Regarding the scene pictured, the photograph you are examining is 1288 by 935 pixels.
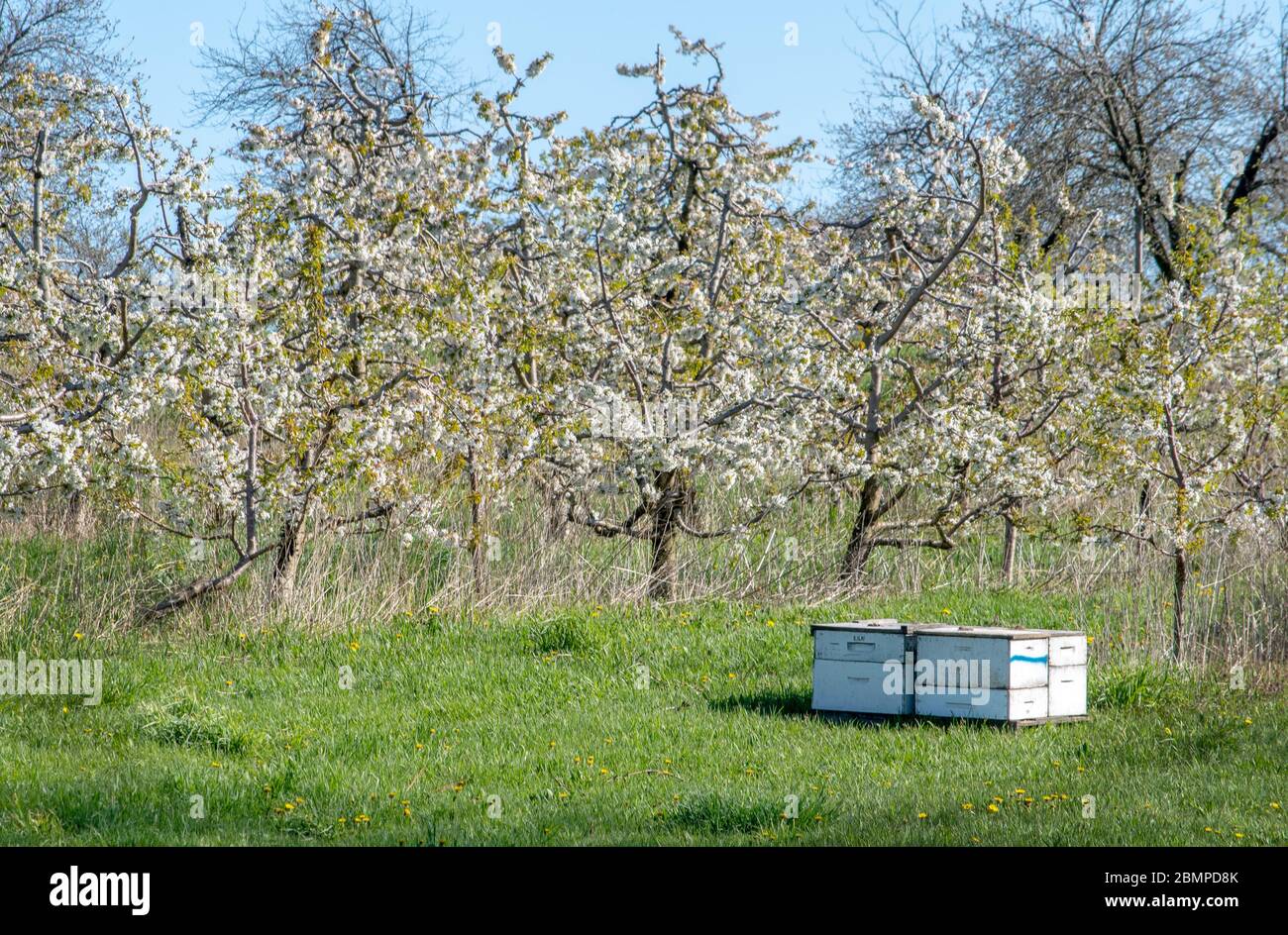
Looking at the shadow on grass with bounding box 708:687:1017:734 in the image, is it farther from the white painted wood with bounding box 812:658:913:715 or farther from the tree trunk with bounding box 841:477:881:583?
the tree trunk with bounding box 841:477:881:583

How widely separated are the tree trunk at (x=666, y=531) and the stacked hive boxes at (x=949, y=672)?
11.8ft

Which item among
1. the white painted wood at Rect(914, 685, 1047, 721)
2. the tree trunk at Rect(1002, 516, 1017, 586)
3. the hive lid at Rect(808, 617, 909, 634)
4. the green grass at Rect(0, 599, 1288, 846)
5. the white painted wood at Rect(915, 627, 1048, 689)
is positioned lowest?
the green grass at Rect(0, 599, 1288, 846)

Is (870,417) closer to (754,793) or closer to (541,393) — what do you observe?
(541,393)

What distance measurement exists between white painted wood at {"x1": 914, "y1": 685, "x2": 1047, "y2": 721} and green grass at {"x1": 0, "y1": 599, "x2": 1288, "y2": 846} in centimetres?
10

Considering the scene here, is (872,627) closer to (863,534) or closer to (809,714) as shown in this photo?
(809,714)

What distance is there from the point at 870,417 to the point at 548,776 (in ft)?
20.5

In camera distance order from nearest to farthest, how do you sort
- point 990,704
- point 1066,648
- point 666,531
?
point 990,704
point 1066,648
point 666,531

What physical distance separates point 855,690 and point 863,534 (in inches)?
177

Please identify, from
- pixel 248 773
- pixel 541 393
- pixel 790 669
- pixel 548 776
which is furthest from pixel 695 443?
pixel 248 773

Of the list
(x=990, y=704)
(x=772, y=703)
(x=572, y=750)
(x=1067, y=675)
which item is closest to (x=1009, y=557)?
(x=1067, y=675)

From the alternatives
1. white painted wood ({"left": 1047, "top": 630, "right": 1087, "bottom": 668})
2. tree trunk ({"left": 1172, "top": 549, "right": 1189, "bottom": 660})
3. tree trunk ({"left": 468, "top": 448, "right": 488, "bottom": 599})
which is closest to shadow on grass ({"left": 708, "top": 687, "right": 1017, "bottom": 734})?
white painted wood ({"left": 1047, "top": 630, "right": 1087, "bottom": 668})

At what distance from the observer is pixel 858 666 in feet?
25.9

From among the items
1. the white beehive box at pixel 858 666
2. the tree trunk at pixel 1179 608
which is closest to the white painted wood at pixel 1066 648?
the white beehive box at pixel 858 666

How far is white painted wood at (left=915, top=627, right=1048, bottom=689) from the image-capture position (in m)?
7.48
